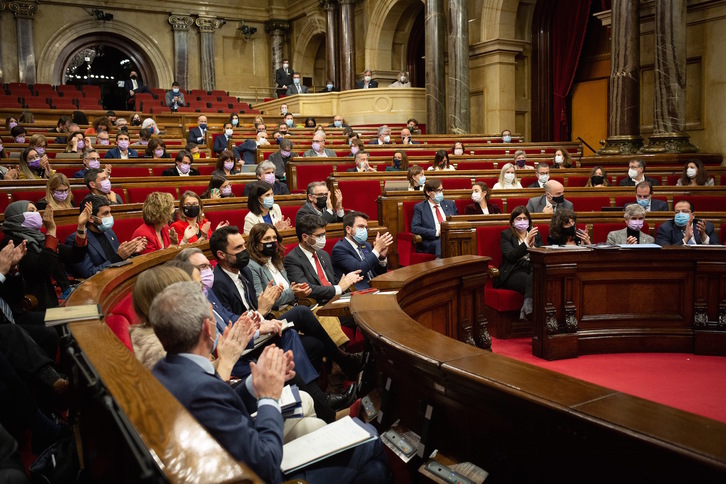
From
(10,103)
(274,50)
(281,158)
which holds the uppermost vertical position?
(274,50)

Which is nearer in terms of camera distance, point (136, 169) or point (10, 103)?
point (136, 169)

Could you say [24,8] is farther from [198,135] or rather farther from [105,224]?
[105,224]

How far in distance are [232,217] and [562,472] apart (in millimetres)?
4230

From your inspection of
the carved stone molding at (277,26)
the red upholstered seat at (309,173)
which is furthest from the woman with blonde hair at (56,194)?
the carved stone molding at (277,26)

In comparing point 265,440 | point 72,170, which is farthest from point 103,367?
point 72,170

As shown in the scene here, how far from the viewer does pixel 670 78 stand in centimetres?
848

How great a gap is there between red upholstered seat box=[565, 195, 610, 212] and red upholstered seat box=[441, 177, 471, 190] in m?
1.29

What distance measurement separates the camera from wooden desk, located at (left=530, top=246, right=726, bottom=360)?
423 cm

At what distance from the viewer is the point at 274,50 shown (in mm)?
19125

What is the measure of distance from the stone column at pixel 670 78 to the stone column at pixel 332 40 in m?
9.16

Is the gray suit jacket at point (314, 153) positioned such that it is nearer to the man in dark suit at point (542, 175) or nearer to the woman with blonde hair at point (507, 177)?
the woman with blonde hair at point (507, 177)

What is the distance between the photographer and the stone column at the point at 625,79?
8.89 meters

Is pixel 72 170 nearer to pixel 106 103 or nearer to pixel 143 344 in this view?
pixel 143 344

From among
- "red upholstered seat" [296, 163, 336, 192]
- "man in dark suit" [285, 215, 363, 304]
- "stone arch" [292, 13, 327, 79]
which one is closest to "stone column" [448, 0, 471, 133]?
"red upholstered seat" [296, 163, 336, 192]
